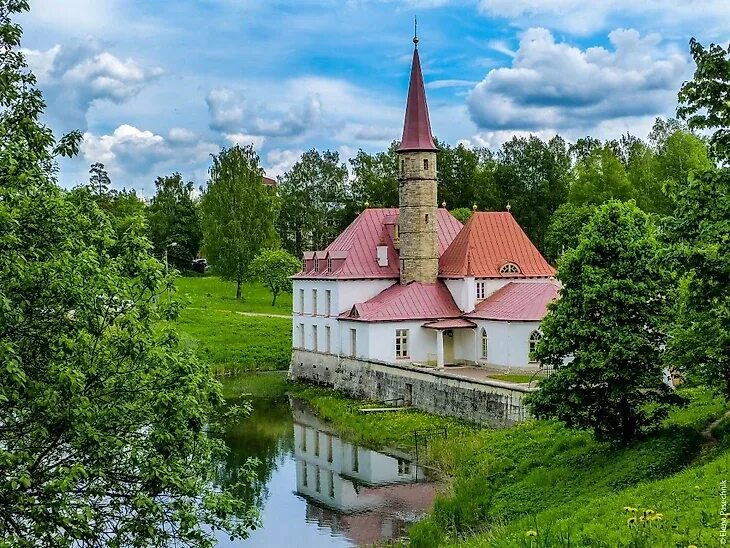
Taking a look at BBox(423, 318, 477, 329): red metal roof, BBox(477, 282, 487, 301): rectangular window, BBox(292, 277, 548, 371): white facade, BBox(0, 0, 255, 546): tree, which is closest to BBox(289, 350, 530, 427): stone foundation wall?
BBox(292, 277, 548, 371): white facade

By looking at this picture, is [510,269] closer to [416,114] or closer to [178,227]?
[416,114]

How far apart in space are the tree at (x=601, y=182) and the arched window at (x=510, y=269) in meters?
18.0

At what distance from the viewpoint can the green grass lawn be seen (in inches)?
2436

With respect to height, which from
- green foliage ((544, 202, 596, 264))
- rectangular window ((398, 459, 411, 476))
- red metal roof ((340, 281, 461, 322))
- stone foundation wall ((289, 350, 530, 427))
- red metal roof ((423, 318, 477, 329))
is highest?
green foliage ((544, 202, 596, 264))

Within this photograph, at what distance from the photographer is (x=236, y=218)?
2511 inches

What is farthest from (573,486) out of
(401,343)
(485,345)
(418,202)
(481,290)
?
(418,202)

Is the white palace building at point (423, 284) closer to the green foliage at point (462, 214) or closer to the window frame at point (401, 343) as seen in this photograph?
the window frame at point (401, 343)

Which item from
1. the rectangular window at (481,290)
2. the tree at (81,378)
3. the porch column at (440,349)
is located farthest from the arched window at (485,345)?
the tree at (81,378)

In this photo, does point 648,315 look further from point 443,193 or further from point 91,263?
point 443,193

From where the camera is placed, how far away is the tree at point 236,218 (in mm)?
62906

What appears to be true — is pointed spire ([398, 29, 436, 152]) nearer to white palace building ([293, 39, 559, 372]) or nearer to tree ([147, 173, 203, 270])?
white palace building ([293, 39, 559, 372])

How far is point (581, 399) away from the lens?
17391 mm

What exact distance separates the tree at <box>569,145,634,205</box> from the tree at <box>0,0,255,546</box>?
45.6 metres

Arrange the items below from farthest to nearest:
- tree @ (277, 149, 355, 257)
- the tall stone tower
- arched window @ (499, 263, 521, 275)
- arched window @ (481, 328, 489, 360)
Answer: tree @ (277, 149, 355, 257)
the tall stone tower
arched window @ (499, 263, 521, 275)
arched window @ (481, 328, 489, 360)
